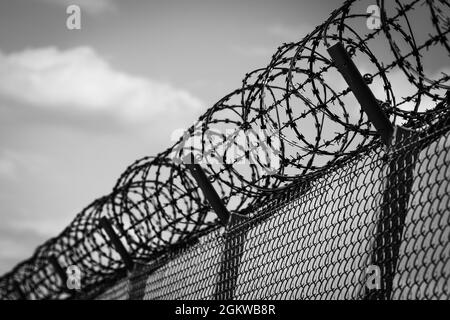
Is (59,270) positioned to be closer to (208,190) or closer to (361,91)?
(208,190)

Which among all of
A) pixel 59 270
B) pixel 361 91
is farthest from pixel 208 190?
pixel 59 270

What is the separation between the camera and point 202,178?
522cm

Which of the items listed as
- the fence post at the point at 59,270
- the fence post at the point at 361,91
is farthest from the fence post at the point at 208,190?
the fence post at the point at 59,270

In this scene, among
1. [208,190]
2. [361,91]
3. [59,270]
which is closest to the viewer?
[361,91]

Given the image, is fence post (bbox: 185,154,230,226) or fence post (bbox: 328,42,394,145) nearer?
fence post (bbox: 328,42,394,145)

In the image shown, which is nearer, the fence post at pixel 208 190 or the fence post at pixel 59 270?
the fence post at pixel 208 190

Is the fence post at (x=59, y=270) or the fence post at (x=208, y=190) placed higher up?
the fence post at (x=59, y=270)

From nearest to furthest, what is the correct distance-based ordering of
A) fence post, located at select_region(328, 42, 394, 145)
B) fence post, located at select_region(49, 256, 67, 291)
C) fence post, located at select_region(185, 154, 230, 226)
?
fence post, located at select_region(328, 42, 394, 145), fence post, located at select_region(185, 154, 230, 226), fence post, located at select_region(49, 256, 67, 291)

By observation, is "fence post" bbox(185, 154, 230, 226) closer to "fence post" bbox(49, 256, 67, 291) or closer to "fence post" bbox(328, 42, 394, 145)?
"fence post" bbox(328, 42, 394, 145)

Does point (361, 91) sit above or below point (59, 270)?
below

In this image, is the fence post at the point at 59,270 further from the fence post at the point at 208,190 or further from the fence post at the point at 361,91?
the fence post at the point at 361,91

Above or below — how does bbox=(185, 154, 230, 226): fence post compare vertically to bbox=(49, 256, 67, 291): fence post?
below

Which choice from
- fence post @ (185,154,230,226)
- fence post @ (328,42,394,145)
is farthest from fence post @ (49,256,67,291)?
fence post @ (328,42,394,145)
